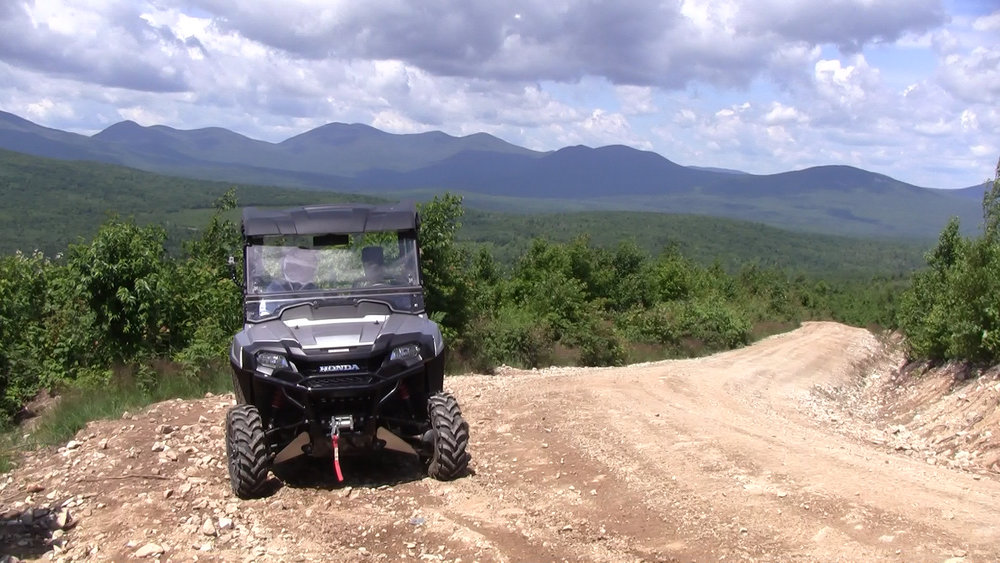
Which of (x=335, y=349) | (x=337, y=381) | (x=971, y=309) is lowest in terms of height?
(x=971, y=309)

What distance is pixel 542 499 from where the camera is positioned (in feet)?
24.9

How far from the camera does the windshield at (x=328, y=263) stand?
8.48 m

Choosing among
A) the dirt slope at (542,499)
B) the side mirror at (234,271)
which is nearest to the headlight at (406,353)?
the dirt slope at (542,499)

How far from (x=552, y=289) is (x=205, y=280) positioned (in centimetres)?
1692

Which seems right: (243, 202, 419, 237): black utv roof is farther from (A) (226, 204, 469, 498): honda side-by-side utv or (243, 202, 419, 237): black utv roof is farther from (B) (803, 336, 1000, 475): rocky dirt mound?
(B) (803, 336, 1000, 475): rocky dirt mound

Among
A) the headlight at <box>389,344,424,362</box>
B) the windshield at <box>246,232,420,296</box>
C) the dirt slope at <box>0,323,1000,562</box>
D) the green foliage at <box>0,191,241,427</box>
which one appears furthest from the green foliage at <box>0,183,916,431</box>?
the dirt slope at <box>0,323,1000,562</box>

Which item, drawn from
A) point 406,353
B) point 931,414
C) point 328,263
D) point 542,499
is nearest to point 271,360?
point 406,353

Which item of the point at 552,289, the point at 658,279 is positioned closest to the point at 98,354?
the point at 552,289

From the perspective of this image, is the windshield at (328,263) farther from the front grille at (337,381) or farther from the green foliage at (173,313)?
the front grille at (337,381)

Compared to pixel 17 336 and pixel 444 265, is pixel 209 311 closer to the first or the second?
pixel 17 336

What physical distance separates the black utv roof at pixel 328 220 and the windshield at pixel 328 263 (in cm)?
11

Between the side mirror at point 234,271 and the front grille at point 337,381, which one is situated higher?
the side mirror at point 234,271

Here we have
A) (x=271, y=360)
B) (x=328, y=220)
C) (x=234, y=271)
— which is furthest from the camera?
(x=234, y=271)

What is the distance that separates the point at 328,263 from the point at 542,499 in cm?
311
